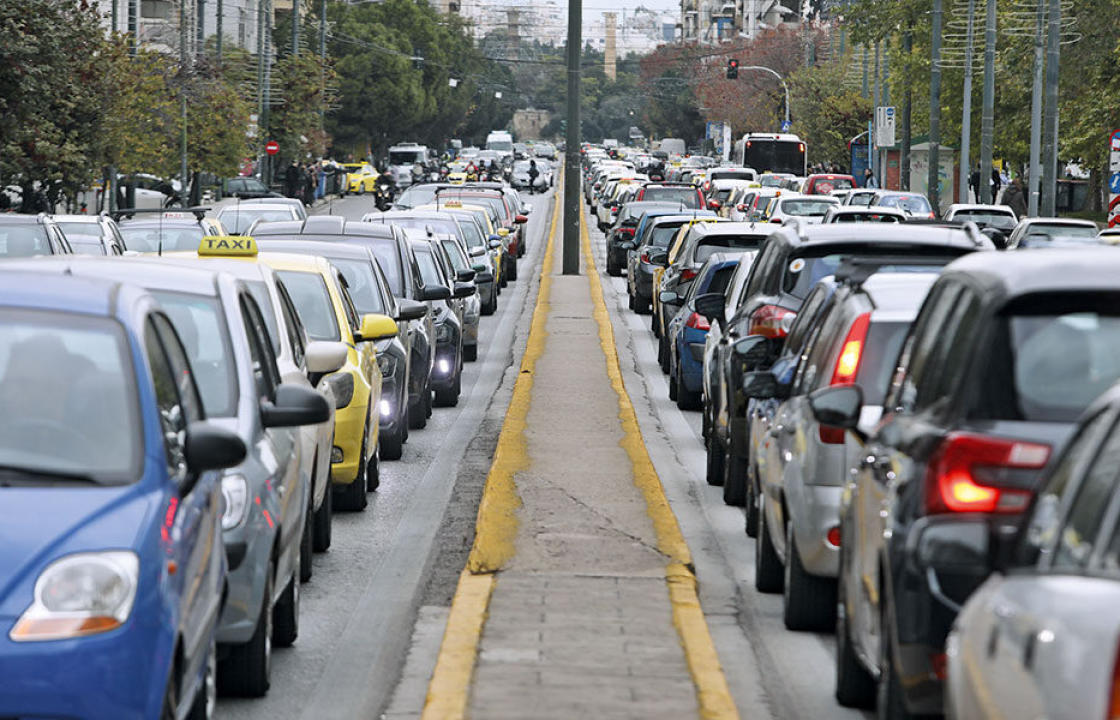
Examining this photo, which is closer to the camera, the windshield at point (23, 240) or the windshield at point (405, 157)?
the windshield at point (23, 240)

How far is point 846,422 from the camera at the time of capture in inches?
311

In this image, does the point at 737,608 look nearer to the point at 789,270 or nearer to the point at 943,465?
the point at 789,270

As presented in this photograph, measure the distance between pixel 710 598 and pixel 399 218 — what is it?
18554 mm

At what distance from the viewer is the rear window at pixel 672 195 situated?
156 feet

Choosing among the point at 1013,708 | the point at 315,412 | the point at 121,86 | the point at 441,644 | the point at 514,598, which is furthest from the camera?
the point at 121,86

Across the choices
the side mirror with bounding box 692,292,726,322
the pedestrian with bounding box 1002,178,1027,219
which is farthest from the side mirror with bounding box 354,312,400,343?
the pedestrian with bounding box 1002,178,1027,219

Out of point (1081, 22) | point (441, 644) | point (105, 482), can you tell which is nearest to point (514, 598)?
point (441, 644)

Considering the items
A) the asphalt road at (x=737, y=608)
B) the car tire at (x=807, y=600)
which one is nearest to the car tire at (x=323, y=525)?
the asphalt road at (x=737, y=608)

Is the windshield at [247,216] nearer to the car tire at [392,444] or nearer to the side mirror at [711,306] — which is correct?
the car tire at [392,444]

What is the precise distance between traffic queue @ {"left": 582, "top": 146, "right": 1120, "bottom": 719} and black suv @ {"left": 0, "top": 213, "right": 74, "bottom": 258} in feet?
31.6

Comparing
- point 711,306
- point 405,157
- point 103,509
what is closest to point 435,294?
point 711,306

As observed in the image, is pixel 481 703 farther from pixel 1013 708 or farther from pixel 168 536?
pixel 1013 708

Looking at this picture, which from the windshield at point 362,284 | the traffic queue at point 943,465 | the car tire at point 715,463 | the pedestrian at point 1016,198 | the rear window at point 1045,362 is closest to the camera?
the traffic queue at point 943,465

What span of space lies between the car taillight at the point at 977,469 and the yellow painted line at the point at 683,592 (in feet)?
5.50
